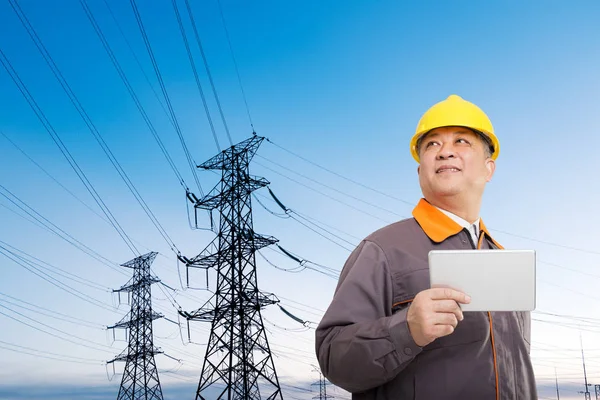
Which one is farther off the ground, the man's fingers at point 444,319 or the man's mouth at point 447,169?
the man's mouth at point 447,169

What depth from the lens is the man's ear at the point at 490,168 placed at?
2.49 metres

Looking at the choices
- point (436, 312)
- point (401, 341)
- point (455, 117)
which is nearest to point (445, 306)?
point (436, 312)

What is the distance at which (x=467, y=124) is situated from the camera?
237 centimetres

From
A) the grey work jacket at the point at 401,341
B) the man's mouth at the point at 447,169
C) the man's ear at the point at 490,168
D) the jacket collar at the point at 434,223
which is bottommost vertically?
the grey work jacket at the point at 401,341

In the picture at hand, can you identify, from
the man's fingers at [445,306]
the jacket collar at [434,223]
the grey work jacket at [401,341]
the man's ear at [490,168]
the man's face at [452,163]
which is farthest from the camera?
the man's ear at [490,168]

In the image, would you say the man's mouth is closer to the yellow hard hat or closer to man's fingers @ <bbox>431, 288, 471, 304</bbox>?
the yellow hard hat

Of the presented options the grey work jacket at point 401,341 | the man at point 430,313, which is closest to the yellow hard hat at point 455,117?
the man at point 430,313

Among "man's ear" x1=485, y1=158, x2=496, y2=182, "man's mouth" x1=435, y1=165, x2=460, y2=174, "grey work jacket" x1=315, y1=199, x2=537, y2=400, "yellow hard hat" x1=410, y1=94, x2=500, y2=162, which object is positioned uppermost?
"yellow hard hat" x1=410, y1=94, x2=500, y2=162

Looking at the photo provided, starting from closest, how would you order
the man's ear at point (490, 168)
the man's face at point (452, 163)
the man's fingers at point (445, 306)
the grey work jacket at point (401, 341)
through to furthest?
1. the man's fingers at point (445, 306)
2. the grey work jacket at point (401, 341)
3. the man's face at point (452, 163)
4. the man's ear at point (490, 168)

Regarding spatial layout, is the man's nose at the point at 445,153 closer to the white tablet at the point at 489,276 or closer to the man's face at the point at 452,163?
the man's face at the point at 452,163

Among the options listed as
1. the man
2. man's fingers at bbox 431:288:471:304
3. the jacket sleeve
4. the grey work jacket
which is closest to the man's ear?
the man

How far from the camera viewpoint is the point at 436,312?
1.75 meters

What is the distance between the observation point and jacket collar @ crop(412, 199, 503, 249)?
7.24 feet

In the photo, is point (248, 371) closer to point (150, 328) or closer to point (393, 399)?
point (150, 328)
